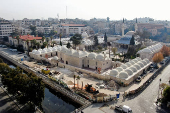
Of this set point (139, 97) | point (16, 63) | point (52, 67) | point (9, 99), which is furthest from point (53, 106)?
point (16, 63)

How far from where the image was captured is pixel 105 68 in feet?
125

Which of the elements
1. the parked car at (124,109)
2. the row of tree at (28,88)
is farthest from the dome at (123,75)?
the row of tree at (28,88)

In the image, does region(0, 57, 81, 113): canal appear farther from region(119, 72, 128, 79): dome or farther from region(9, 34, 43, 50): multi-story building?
region(9, 34, 43, 50): multi-story building

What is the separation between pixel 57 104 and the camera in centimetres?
2503

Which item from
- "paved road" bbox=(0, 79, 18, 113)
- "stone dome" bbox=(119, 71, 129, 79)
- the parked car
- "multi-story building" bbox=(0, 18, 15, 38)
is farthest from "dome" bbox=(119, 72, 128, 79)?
"multi-story building" bbox=(0, 18, 15, 38)

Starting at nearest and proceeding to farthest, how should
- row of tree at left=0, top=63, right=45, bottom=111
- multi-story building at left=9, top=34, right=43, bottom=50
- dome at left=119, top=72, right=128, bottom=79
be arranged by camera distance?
row of tree at left=0, top=63, right=45, bottom=111 < dome at left=119, top=72, right=128, bottom=79 < multi-story building at left=9, top=34, right=43, bottom=50

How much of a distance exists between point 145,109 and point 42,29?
97595mm

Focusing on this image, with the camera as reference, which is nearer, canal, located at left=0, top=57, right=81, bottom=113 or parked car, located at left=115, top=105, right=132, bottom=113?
parked car, located at left=115, top=105, right=132, bottom=113

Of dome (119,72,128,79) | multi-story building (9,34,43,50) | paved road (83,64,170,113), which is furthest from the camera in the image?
multi-story building (9,34,43,50)

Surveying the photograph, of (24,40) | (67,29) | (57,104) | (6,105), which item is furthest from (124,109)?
(67,29)

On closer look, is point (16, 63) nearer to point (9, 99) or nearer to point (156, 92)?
point (9, 99)

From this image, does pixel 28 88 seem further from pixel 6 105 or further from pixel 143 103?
pixel 143 103

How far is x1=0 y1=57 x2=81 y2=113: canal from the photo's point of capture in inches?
922

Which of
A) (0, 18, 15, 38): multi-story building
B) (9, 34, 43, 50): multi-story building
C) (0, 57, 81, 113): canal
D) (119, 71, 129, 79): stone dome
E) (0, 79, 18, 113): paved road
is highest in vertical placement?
(0, 18, 15, 38): multi-story building
